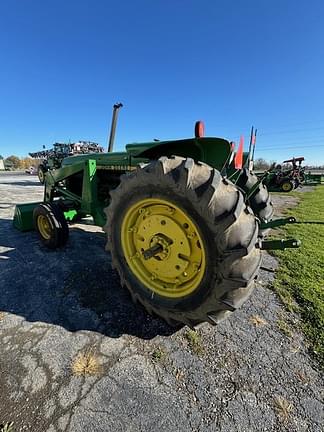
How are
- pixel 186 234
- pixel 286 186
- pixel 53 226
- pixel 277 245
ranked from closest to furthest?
pixel 277 245 → pixel 186 234 → pixel 53 226 → pixel 286 186

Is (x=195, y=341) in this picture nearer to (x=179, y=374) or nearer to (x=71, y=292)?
(x=179, y=374)

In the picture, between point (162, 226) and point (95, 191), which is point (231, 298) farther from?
point (95, 191)

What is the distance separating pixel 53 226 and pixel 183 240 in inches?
97.9

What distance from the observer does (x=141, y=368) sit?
1.73 metres

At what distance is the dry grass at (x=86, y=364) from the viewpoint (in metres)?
1.66

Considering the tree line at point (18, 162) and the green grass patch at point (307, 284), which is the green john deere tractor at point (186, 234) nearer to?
the green grass patch at point (307, 284)

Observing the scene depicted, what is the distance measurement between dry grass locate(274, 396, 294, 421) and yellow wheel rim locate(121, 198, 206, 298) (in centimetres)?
89

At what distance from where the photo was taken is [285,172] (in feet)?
55.9

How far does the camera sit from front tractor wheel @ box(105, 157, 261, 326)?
162cm

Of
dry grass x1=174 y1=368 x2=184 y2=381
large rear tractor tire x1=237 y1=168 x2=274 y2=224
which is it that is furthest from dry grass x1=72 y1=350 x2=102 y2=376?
large rear tractor tire x1=237 y1=168 x2=274 y2=224

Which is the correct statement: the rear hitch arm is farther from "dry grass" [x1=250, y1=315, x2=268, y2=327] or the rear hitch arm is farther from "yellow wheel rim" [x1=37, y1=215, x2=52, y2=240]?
"yellow wheel rim" [x1=37, y1=215, x2=52, y2=240]

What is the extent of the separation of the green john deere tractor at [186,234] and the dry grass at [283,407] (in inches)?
23.8

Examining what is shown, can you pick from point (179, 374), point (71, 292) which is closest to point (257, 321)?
point (179, 374)

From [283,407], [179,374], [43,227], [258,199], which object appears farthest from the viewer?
[43,227]
